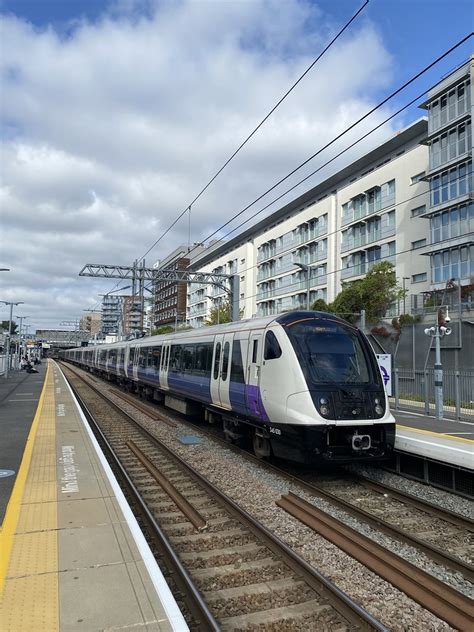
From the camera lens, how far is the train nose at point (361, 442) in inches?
324

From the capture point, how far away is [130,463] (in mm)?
10281

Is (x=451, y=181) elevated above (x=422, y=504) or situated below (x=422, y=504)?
above

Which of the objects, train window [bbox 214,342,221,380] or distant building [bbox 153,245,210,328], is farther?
distant building [bbox 153,245,210,328]

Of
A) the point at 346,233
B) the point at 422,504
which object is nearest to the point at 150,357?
the point at 422,504

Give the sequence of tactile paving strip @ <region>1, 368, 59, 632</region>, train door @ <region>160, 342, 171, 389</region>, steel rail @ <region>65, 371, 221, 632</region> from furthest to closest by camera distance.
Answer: train door @ <region>160, 342, 171, 389</region>
steel rail @ <region>65, 371, 221, 632</region>
tactile paving strip @ <region>1, 368, 59, 632</region>

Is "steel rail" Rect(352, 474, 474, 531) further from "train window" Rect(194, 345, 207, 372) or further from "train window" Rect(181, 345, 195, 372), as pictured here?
"train window" Rect(181, 345, 195, 372)

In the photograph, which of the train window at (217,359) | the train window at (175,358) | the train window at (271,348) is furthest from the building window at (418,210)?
the train window at (271,348)

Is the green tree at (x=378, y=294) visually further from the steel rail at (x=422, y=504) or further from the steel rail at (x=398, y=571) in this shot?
the steel rail at (x=398, y=571)

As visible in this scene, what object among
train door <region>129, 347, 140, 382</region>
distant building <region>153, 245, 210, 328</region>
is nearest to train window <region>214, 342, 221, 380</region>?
train door <region>129, 347, 140, 382</region>

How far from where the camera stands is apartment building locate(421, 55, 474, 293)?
33.1m

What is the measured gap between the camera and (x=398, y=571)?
5059 millimetres

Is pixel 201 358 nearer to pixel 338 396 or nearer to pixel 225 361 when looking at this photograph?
pixel 225 361

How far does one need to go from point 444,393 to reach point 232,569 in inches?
723

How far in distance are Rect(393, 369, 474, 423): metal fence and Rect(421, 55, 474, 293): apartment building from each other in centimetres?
1131
